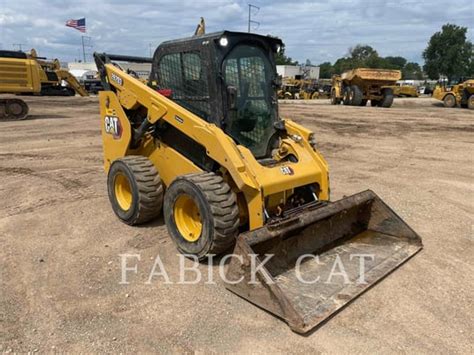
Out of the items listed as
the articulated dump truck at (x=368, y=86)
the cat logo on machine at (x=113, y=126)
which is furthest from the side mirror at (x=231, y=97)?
the articulated dump truck at (x=368, y=86)

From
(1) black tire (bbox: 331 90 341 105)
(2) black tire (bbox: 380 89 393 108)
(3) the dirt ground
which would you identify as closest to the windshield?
(3) the dirt ground

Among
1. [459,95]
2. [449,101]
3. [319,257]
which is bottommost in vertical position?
[319,257]

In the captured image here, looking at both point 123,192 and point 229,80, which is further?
point 123,192

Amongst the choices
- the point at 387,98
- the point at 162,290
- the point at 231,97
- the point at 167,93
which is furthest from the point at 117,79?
the point at 387,98

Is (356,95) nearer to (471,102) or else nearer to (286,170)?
(471,102)

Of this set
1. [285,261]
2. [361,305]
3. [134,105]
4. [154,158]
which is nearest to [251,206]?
[285,261]

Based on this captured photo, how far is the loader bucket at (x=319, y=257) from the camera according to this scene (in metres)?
3.20

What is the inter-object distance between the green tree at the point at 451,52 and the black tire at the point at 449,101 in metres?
40.1

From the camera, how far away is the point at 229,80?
14.5 feet

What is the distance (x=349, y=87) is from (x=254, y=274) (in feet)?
78.6

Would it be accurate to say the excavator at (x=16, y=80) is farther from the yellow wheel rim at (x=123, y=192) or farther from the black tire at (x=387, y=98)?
the black tire at (x=387, y=98)

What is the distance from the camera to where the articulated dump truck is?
2361 centimetres

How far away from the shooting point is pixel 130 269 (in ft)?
13.0

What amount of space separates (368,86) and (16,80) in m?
18.5
